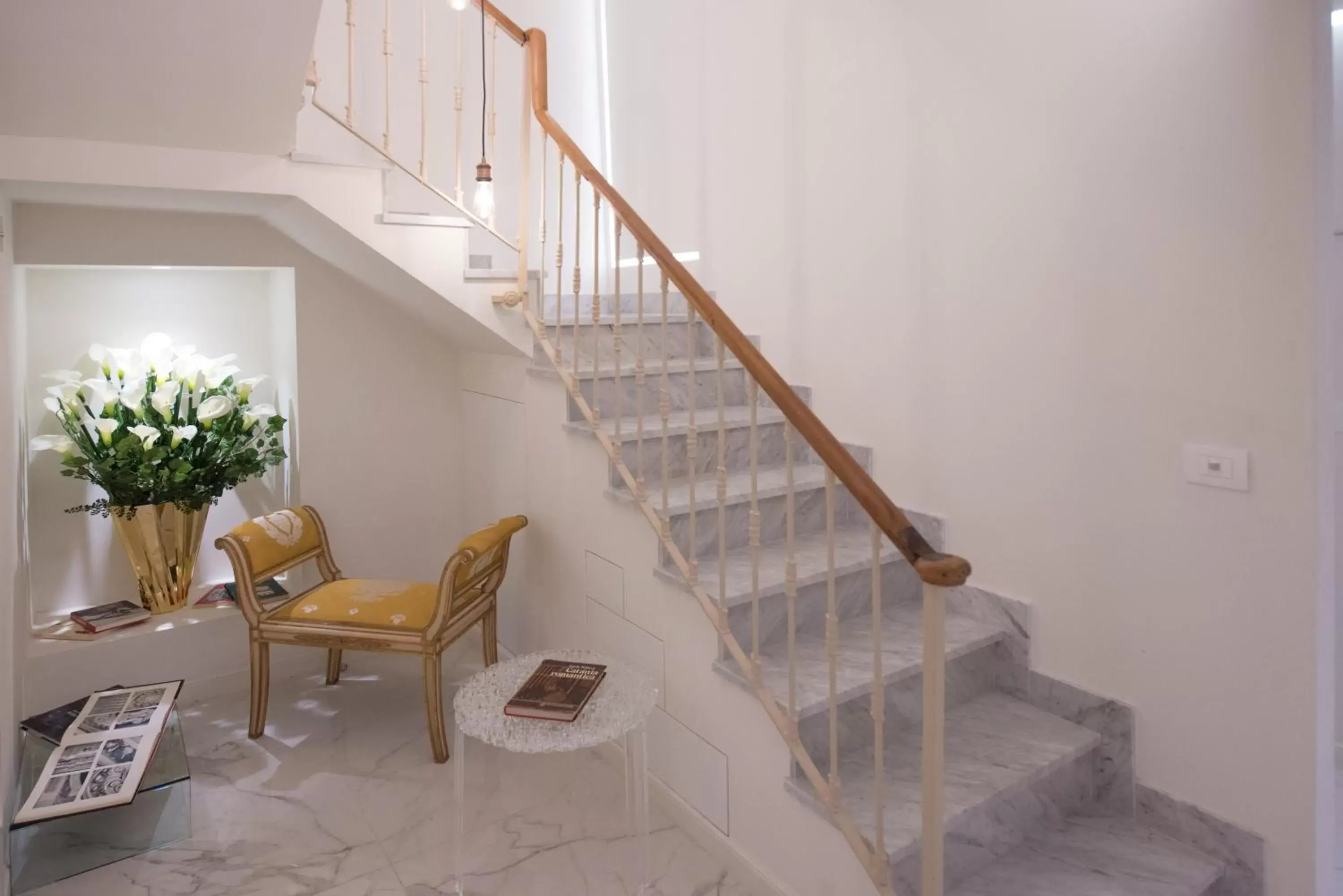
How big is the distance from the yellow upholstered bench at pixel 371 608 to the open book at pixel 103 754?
0.34 m

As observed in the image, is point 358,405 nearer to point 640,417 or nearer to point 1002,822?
point 640,417

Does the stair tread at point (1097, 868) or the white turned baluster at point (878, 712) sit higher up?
the white turned baluster at point (878, 712)

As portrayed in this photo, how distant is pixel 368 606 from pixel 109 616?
116cm

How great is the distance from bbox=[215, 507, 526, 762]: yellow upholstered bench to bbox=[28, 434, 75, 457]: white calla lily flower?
0.75 metres

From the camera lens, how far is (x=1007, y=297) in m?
2.60

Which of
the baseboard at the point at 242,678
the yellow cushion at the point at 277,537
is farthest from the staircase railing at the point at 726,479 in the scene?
the baseboard at the point at 242,678

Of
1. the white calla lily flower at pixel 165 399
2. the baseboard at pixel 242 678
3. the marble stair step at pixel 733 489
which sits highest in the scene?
the white calla lily flower at pixel 165 399

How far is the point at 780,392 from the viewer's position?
202 cm

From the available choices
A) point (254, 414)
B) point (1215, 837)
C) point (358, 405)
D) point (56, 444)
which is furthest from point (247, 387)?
point (1215, 837)

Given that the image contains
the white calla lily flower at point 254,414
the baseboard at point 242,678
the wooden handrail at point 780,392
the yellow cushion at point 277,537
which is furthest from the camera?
the white calla lily flower at point 254,414

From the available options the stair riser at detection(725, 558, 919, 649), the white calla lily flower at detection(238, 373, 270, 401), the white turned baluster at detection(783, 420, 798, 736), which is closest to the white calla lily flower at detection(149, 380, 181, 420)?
the white calla lily flower at detection(238, 373, 270, 401)

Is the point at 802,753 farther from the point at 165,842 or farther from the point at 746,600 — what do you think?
the point at 165,842

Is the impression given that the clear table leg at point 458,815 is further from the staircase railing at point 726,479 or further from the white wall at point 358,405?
the white wall at point 358,405

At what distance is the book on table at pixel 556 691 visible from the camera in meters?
2.20
